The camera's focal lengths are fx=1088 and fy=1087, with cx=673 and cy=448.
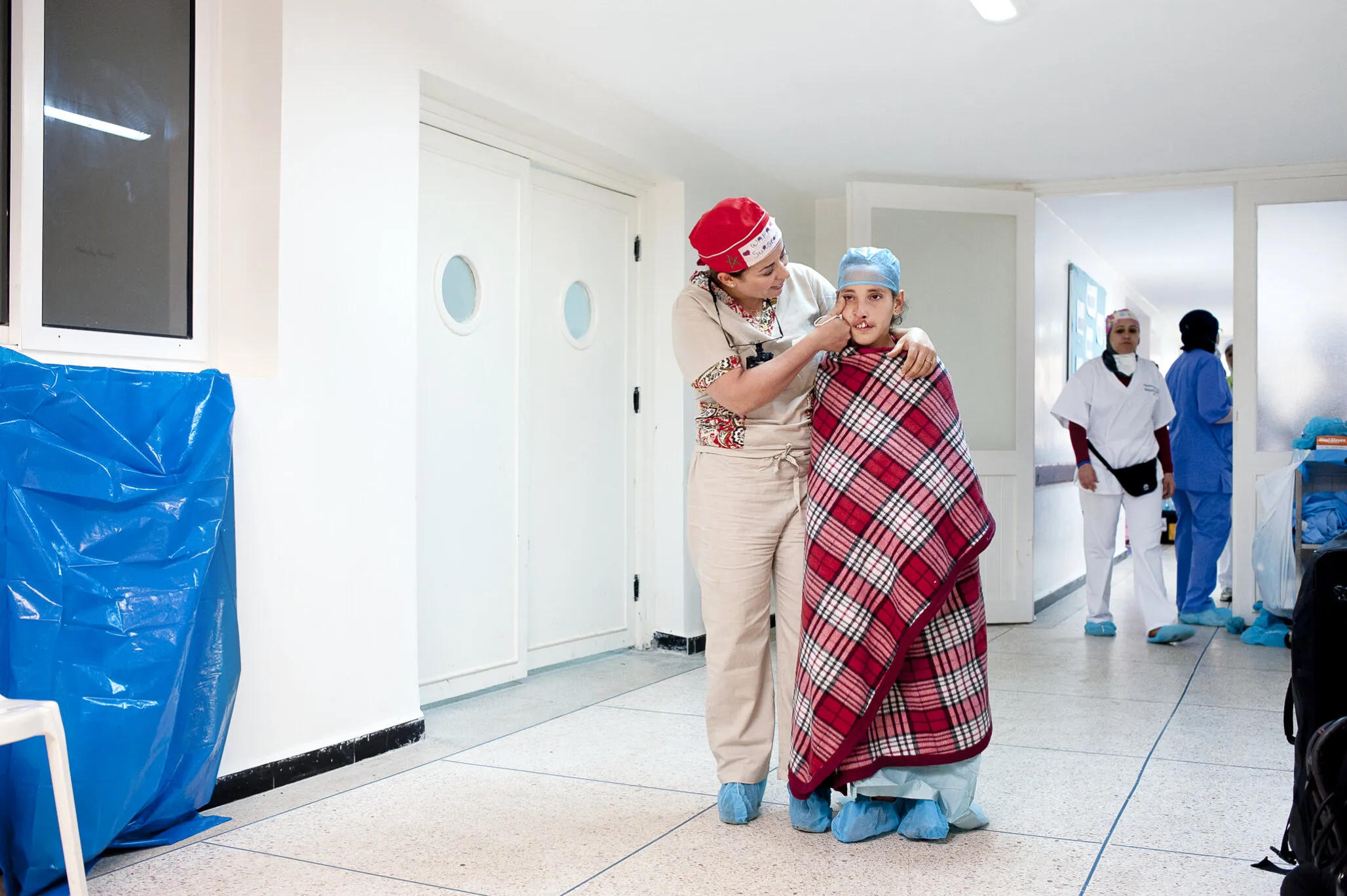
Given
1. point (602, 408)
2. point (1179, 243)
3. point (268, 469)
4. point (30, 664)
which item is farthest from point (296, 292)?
point (1179, 243)

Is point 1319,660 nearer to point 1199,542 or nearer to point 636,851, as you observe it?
point 636,851

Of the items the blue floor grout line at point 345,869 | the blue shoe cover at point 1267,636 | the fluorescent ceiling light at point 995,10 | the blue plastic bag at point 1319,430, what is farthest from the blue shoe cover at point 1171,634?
the blue floor grout line at point 345,869

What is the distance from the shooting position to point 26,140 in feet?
7.61

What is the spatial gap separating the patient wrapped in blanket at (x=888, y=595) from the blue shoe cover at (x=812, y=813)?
0.06 meters

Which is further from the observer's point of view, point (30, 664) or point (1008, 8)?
point (1008, 8)

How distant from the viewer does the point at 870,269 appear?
7.29 feet

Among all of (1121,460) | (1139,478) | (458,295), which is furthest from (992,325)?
(458,295)

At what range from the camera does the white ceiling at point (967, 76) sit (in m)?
3.37

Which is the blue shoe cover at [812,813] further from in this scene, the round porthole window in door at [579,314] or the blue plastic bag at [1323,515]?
Result: the blue plastic bag at [1323,515]

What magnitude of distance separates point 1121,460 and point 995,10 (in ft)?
8.03

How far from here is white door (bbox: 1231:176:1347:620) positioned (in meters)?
5.16

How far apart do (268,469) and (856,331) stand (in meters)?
1.48

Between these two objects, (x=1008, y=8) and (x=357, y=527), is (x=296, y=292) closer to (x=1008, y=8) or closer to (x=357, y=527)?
(x=357, y=527)

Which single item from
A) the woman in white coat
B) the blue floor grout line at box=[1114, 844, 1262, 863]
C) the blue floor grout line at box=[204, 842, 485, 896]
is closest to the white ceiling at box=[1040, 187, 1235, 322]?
the woman in white coat
